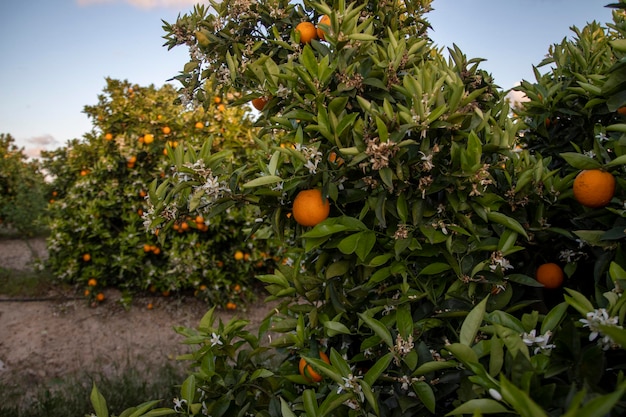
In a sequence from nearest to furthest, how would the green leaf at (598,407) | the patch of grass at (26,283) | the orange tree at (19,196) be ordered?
the green leaf at (598,407)
the patch of grass at (26,283)
the orange tree at (19,196)

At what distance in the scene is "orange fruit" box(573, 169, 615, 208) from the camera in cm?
130

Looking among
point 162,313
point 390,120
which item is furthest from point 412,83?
point 162,313

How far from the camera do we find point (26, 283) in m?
5.63

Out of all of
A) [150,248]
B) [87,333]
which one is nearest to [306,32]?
[150,248]

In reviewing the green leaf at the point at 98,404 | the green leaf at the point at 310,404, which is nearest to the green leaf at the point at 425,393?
the green leaf at the point at 310,404

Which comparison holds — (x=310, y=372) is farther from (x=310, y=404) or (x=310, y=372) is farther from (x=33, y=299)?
Answer: (x=33, y=299)

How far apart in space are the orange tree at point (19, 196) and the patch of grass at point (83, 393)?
210 inches

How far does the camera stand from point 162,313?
17.1 ft

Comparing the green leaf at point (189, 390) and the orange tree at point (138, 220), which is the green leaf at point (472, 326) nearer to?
the green leaf at point (189, 390)

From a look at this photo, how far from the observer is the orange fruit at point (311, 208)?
1.35 meters

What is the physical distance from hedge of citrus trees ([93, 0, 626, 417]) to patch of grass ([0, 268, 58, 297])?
184 inches

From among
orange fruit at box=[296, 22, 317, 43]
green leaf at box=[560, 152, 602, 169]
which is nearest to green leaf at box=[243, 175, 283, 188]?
orange fruit at box=[296, 22, 317, 43]

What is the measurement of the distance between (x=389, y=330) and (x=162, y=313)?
443 cm

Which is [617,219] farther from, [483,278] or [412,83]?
[412,83]
